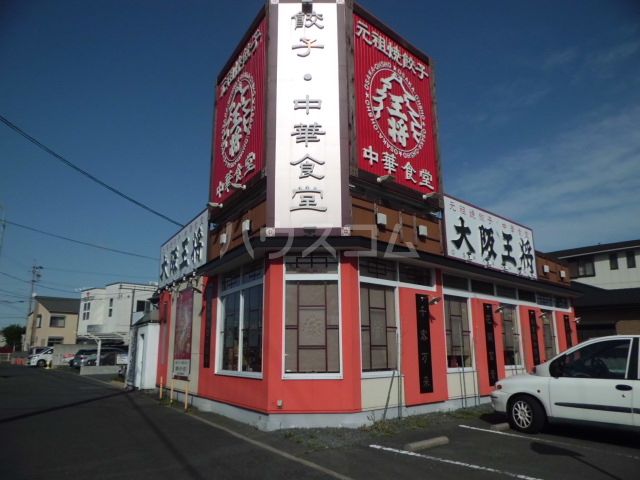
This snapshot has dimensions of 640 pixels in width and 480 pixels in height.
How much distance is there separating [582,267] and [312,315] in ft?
82.5

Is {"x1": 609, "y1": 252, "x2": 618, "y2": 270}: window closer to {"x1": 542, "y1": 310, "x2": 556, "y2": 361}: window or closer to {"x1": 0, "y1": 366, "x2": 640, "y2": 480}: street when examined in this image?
{"x1": 542, "y1": 310, "x2": 556, "y2": 361}: window

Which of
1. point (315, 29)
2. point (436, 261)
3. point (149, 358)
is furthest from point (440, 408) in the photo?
point (149, 358)

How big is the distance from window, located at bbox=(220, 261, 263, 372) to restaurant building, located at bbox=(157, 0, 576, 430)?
5 centimetres

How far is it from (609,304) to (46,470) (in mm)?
21917

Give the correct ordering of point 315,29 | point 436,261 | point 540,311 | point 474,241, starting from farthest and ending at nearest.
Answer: point 540,311
point 474,241
point 436,261
point 315,29

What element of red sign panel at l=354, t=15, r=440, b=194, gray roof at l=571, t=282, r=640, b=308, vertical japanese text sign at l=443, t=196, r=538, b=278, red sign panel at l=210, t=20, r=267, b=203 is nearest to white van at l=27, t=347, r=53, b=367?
red sign panel at l=210, t=20, r=267, b=203

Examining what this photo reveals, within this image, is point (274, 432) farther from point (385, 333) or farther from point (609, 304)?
point (609, 304)

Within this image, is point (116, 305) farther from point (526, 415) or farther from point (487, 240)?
point (526, 415)

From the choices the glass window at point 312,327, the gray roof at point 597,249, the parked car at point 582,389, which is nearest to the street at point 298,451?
the parked car at point 582,389

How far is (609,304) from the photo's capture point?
66.4 ft

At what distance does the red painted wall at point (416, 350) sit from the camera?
9766mm

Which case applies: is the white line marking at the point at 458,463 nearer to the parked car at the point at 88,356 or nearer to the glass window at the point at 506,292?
the glass window at the point at 506,292

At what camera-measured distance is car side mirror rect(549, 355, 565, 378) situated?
796 centimetres

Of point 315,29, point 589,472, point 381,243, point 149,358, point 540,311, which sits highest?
point 315,29
